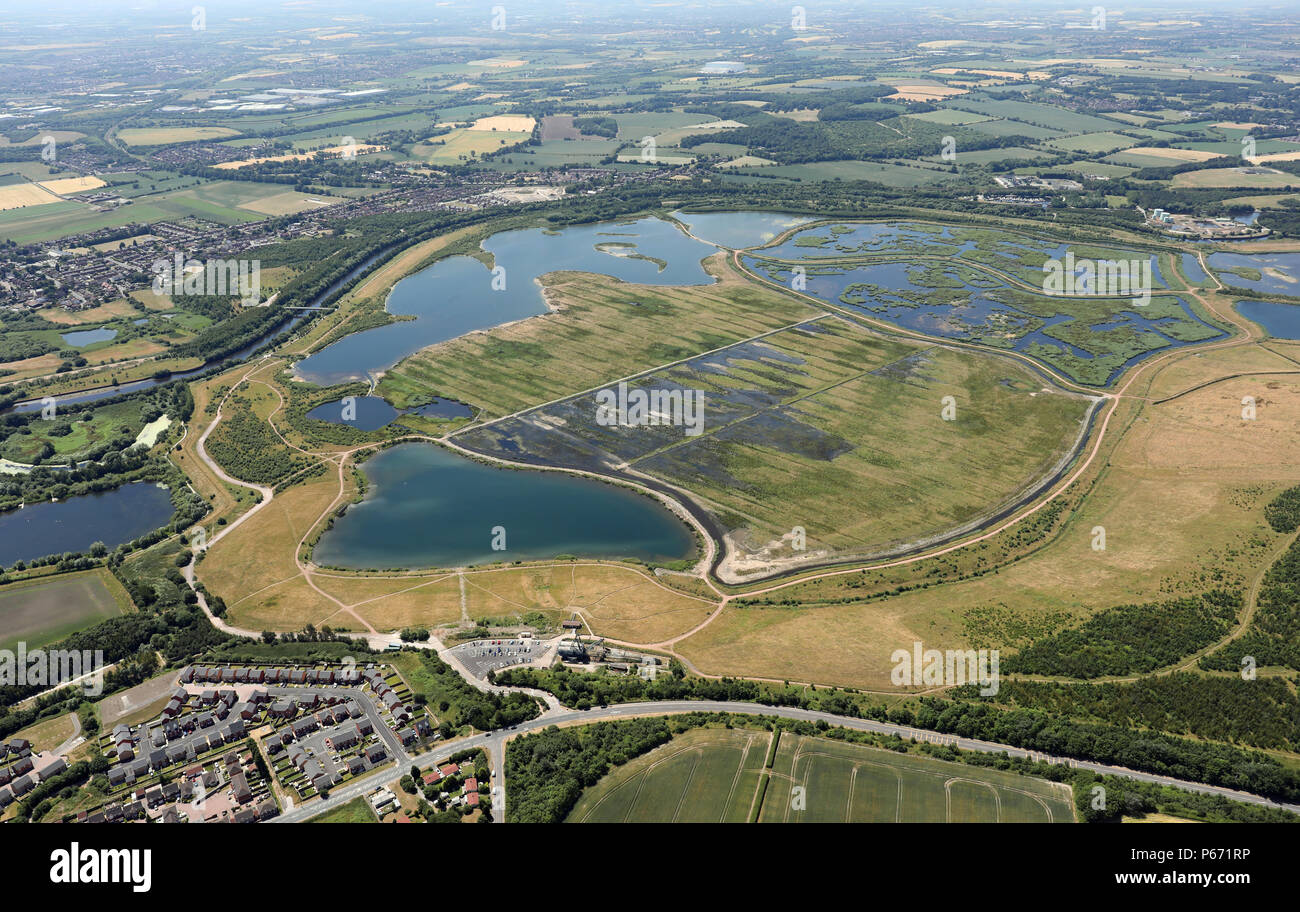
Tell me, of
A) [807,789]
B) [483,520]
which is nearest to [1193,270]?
[483,520]

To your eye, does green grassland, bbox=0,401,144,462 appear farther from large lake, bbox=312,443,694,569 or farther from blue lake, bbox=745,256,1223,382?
blue lake, bbox=745,256,1223,382

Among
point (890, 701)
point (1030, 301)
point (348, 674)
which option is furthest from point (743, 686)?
point (1030, 301)

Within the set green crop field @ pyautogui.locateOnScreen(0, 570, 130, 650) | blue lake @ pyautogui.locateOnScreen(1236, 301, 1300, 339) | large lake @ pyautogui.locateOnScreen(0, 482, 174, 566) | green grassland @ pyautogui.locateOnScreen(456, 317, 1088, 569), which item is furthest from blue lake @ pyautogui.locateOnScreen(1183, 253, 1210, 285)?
green crop field @ pyautogui.locateOnScreen(0, 570, 130, 650)

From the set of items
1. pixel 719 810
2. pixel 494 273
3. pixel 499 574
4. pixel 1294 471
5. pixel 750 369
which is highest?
pixel 494 273

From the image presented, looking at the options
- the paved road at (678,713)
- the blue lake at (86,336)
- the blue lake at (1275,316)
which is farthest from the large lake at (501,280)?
the blue lake at (1275,316)

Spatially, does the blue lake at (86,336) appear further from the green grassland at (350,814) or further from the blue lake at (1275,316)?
the blue lake at (1275,316)

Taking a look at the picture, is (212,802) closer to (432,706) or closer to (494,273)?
(432,706)
